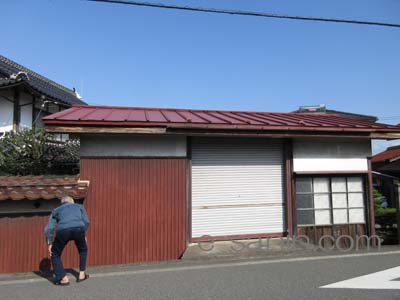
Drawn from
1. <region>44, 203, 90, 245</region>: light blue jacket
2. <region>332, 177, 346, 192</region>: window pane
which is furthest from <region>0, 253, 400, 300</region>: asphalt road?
<region>332, 177, 346, 192</region>: window pane

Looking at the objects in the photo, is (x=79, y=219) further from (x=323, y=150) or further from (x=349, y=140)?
(x=349, y=140)

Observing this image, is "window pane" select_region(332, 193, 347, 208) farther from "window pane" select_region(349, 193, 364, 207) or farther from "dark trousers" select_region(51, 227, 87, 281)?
"dark trousers" select_region(51, 227, 87, 281)

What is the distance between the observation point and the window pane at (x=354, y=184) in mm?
8469

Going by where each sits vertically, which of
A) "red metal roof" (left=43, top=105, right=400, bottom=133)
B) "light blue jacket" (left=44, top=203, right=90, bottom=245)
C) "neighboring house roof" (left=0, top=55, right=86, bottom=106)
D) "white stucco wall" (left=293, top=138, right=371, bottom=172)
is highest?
"neighboring house roof" (left=0, top=55, right=86, bottom=106)

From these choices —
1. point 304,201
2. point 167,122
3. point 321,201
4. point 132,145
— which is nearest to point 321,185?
point 321,201

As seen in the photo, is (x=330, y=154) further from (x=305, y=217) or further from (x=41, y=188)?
Result: (x=41, y=188)

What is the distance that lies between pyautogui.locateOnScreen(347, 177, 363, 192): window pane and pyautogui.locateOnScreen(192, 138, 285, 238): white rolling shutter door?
173 cm

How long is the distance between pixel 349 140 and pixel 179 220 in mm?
4570

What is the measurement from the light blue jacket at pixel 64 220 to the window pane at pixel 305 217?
4.94 metres

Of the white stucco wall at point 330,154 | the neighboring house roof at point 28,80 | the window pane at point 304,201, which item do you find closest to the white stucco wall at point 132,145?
the white stucco wall at point 330,154

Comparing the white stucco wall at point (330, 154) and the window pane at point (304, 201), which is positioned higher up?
the white stucco wall at point (330, 154)

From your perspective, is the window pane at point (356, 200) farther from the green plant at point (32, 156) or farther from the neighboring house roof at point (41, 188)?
the green plant at point (32, 156)

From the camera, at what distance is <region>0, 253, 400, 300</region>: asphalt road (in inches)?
191

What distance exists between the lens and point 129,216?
6.95 metres
